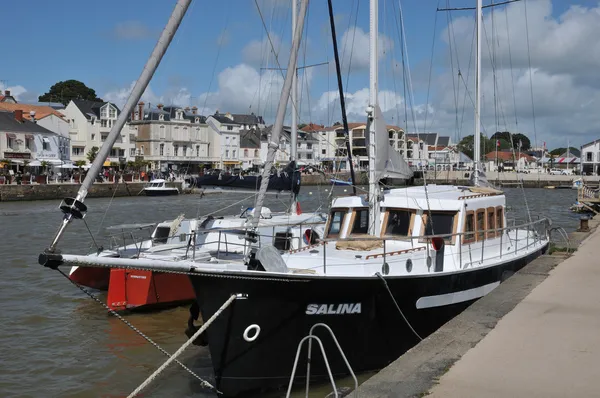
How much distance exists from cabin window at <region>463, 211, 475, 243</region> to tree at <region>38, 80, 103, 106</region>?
117 m

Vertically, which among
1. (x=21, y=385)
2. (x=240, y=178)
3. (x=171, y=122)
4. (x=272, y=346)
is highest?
(x=171, y=122)

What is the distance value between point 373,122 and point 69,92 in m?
119

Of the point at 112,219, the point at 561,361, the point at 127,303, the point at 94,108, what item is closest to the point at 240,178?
the point at 127,303

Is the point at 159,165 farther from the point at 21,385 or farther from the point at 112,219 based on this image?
the point at 21,385

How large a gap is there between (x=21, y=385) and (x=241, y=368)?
4548 millimetres

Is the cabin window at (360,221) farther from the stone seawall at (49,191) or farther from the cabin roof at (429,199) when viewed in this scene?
the stone seawall at (49,191)

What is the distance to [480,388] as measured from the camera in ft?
25.7

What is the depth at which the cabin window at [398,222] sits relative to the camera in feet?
46.0

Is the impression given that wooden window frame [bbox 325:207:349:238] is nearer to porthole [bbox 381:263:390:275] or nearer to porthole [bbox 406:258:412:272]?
porthole [bbox 406:258:412:272]

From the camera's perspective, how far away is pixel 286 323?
35.9 feet

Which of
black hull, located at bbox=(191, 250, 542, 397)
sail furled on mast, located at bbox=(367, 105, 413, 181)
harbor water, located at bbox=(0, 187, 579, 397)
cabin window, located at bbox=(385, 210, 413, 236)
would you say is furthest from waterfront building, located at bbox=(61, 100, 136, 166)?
black hull, located at bbox=(191, 250, 542, 397)

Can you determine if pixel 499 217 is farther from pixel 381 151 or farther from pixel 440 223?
pixel 381 151

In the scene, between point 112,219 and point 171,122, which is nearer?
point 112,219

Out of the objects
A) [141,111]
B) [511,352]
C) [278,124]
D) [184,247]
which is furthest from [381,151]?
[141,111]
